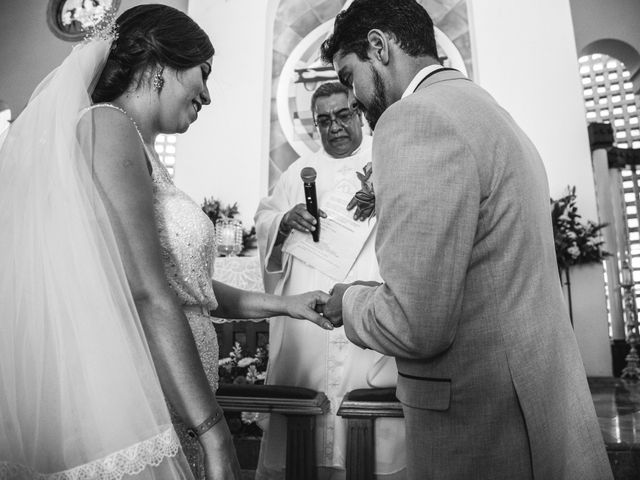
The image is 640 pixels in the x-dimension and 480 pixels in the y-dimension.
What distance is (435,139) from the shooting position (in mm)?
1287

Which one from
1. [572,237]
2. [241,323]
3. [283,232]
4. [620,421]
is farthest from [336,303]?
[572,237]

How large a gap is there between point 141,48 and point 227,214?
5264 mm

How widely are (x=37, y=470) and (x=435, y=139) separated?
3.71ft

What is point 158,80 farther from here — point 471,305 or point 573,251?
point 573,251

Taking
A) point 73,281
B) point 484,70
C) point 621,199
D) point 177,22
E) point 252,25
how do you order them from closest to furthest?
point 73,281, point 177,22, point 484,70, point 252,25, point 621,199

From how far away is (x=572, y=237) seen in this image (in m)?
6.43

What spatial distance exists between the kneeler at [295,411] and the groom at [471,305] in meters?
1.01

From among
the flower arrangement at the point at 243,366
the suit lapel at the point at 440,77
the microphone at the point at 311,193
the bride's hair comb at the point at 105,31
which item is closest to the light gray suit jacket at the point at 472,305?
the suit lapel at the point at 440,77

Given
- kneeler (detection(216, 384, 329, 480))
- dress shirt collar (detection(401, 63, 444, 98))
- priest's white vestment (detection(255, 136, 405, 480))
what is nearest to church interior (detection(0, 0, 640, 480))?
priest's white vestment (detection(255, 136, 405, 480))

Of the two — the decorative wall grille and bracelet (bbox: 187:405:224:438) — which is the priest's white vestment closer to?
bracelet (bbox: 187:405:224:438)

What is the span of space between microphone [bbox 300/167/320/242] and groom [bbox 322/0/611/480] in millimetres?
1280

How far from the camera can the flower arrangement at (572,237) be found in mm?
6340

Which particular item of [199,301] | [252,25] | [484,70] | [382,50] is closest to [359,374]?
[199,301]

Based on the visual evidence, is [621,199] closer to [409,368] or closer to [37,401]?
[409,368]
